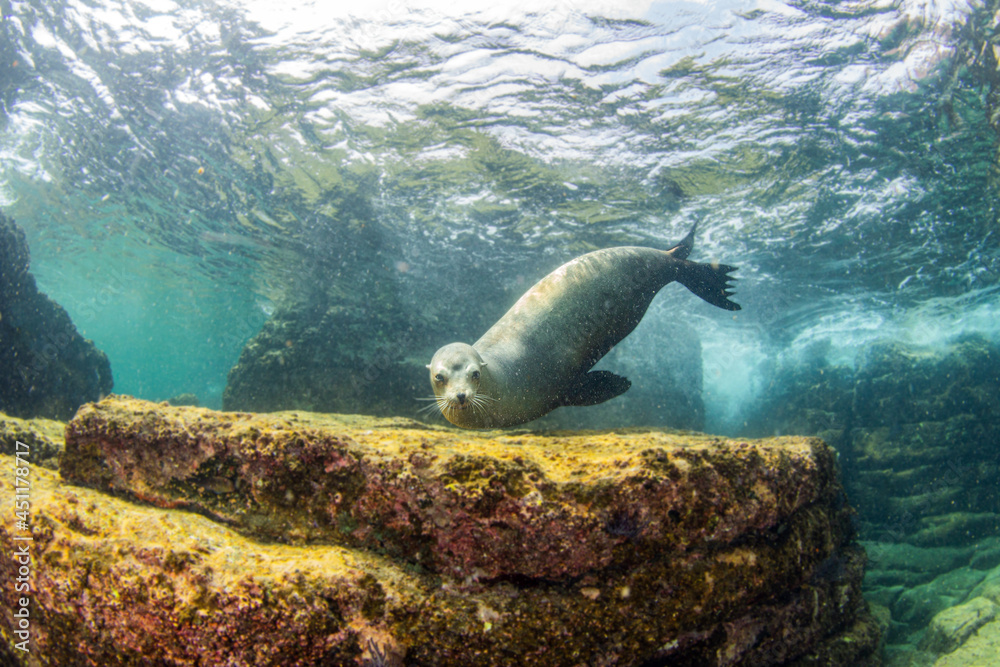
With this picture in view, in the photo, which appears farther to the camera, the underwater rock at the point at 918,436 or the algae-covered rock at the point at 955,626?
the underwater rock at the point at 918,436

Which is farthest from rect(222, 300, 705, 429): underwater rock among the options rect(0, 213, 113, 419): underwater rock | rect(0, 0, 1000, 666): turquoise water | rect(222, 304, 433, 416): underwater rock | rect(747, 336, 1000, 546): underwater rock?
rect(747, 336, 1000, 546): underwater rock

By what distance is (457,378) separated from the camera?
2.99 meters

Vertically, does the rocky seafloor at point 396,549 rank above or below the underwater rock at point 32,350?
below

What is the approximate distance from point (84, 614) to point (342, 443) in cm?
111

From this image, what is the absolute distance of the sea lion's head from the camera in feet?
9.69

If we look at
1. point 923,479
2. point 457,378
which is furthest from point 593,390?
point 923,479

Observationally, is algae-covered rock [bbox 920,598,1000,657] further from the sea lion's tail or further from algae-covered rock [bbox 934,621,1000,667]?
the sea lion's tail

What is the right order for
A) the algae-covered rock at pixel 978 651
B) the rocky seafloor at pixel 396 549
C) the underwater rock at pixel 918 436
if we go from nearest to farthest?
the rocky seafloor at pixel 396 549, the algae-covered rock at pixel 978 651, the underwater rock at pixel 918 436

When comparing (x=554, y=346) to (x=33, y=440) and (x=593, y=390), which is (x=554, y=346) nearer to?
(x=593, y=390)

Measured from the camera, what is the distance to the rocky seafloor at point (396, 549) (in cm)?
165

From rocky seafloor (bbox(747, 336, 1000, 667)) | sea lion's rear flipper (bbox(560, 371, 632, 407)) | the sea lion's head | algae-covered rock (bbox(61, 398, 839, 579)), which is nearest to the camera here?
algae-covered rock (bbox(61, 398, 839, 579))

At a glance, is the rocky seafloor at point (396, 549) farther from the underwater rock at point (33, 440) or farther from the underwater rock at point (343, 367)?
the underwater rock at point (343, 367)

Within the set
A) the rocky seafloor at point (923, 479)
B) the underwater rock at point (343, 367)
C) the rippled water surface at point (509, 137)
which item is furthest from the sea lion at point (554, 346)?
the underwater rock at point (343, 367)

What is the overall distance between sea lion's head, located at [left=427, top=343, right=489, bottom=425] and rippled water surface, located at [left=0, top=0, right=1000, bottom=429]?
6603mm
